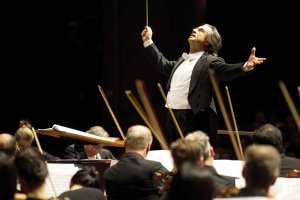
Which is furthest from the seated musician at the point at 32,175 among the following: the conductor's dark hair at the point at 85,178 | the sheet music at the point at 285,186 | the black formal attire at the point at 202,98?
the black formal attire at the point at 202,98

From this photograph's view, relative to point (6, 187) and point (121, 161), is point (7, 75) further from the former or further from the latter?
point (6, 187)

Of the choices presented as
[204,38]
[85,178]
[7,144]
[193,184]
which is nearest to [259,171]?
[193,184]

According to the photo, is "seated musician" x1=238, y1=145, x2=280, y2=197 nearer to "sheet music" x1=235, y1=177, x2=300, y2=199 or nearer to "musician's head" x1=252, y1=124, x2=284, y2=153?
"sheet music" x1=235, y1=177, x2=300, y2=199

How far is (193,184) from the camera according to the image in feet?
10.8

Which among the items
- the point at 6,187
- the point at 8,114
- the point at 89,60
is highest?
the point at 6,187

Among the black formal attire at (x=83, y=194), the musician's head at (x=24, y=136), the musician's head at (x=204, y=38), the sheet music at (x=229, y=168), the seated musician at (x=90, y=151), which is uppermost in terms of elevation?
the musician's head at (x=204, y=38)

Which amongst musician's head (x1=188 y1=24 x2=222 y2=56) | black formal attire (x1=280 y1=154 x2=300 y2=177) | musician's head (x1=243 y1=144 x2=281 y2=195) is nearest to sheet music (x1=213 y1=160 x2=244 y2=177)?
black formal attire (x1=280 y1=154 x2=300 y2=177)

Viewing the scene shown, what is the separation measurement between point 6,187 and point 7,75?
5074 mm

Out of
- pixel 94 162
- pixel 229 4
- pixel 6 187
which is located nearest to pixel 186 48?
pixel 229 4

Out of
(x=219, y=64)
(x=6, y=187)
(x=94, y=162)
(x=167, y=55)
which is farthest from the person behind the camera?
(x=167, y=55)

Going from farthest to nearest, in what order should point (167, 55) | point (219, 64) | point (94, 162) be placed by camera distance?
point (167, 55)
point (219, 64)
point (94, 162)

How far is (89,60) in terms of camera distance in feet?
27.8

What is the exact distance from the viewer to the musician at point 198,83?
538cm

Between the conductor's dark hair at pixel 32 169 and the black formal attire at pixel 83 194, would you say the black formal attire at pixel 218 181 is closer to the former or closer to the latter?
the black formal attire at pixel 83 194
